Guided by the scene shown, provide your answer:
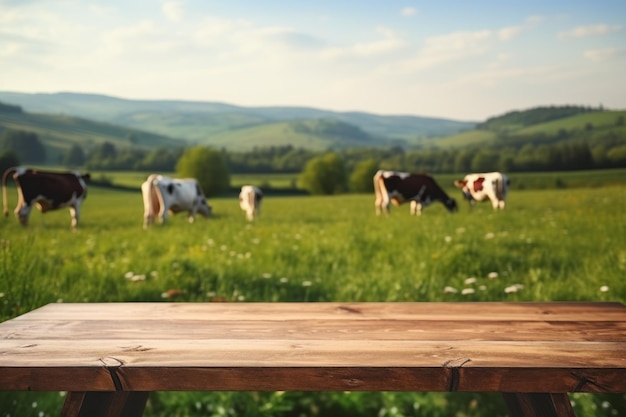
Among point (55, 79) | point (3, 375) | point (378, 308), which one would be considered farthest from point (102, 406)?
point (55, 79)

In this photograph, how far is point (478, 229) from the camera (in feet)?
20.6

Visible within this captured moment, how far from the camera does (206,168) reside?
27.9ft

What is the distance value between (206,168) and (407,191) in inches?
106

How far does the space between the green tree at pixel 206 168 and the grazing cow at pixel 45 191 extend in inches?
69.9

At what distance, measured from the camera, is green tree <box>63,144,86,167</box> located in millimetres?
6881

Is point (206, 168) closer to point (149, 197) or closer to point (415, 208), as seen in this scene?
point (149, 197)

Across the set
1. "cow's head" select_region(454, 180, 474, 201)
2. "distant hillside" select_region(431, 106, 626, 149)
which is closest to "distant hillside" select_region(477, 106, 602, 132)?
"distant hillside" select_region(431, 106, 626, 149)

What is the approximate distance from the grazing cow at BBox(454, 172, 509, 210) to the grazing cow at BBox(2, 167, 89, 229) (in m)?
4.52

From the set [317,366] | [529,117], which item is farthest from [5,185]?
[529,117]

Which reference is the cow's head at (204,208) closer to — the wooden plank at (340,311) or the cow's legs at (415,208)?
the cow's legs at (415,208)

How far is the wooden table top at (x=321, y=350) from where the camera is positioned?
138 cm

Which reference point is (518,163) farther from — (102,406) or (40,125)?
(102,406)

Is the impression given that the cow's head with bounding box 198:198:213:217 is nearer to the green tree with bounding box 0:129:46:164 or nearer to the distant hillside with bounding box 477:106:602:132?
the green tree with bounding box 0:129:46:164

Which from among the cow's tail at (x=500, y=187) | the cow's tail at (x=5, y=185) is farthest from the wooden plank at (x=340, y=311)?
the cow's tail at (x=500, y=187)
